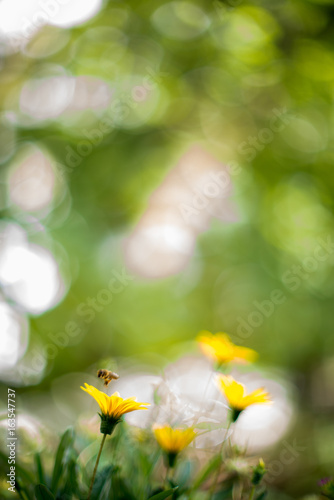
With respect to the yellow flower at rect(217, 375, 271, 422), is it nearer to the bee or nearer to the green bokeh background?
the bee

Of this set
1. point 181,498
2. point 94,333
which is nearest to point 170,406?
point 181,498

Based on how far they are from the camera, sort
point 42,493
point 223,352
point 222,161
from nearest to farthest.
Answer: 1. point 42,493
2. point 223,352
3. point 222,161

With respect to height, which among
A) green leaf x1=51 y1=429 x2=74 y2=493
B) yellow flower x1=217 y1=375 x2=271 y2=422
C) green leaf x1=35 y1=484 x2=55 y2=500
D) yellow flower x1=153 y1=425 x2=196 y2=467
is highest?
yellow flower x1=217 y1=375 x2=271 y2=422

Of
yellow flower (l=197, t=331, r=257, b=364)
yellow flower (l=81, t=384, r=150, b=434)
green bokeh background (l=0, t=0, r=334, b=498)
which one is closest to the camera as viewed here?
yellow flower (l=81, t=384, r=150, b=434)

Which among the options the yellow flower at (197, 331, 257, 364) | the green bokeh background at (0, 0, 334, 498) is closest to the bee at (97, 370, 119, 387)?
the yellow flower at (197, 331, 257, 364)

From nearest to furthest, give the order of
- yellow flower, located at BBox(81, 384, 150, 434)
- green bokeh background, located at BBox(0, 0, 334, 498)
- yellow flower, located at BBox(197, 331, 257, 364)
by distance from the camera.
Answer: yellow flower, located at BBox(81, 384, 150, 434), yellow flower, located at BBox(197, 331, 257, 364), green bokeh background, located at BBox(0, 0, 334, 498)

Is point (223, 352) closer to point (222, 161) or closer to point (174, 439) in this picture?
point (174, 439)

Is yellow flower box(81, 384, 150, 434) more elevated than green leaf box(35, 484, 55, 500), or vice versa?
yellow flower box(81, 384, 150, 434)

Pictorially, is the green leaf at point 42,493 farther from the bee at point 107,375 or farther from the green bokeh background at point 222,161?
the green bokeh background at point 222,161

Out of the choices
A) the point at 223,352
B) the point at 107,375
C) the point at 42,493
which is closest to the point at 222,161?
the point at 223,352
